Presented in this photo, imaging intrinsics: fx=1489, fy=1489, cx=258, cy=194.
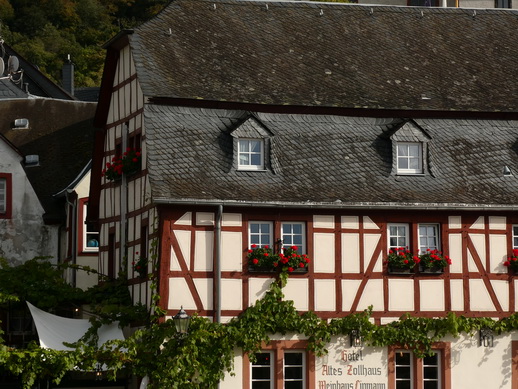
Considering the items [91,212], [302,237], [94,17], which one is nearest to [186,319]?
[302,237]

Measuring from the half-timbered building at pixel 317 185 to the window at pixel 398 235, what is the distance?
3 cm

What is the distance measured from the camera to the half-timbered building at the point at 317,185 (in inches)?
1262

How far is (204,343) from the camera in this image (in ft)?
102

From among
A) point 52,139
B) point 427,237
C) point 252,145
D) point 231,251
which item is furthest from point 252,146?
point 52,139

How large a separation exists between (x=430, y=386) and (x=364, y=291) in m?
2.59

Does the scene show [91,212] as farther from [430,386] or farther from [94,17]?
[94,17]

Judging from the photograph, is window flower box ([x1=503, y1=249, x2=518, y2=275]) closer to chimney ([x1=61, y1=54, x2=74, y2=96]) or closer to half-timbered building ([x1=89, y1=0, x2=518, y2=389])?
half-timbered building ([x1=89, y1=0, x2=518, y2=389])

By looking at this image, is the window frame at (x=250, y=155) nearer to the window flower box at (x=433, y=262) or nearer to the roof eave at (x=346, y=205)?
the roof eave at (x=346, y=205)

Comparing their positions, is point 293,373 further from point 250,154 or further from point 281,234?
point 250,154

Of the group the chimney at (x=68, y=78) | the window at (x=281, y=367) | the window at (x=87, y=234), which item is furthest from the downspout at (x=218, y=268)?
the chimney at (x=68, y=78)

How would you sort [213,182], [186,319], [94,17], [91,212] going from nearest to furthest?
[186,319] → [213,182] → [91,212] → [94,17]

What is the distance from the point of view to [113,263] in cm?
3662

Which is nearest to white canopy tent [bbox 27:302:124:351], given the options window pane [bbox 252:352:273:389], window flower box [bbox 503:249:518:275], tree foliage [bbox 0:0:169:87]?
window pane [bbox 252:352:273:389]

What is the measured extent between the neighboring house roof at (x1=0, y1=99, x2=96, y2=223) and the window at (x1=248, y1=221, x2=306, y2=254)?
1257 cm
